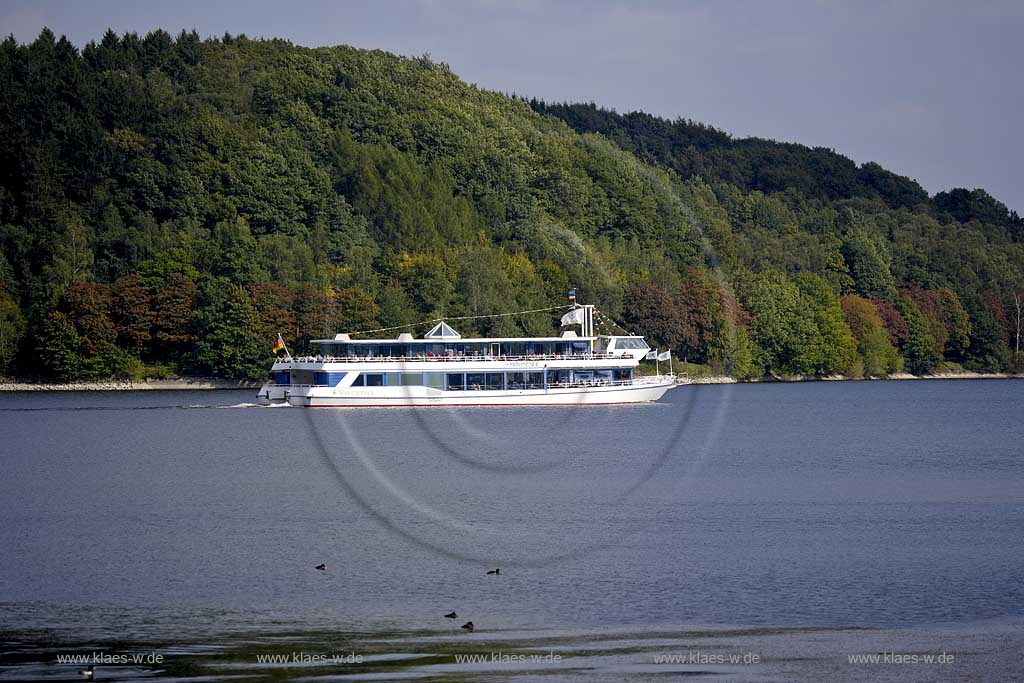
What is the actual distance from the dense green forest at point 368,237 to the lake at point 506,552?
45.5 metres

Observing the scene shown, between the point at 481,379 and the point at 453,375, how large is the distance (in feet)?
6.62

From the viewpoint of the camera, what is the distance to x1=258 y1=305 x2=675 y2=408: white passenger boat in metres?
91.1

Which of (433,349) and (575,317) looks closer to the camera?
(433,349)

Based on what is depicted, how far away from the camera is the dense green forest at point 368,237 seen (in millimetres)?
116062

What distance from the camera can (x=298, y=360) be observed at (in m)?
93.1

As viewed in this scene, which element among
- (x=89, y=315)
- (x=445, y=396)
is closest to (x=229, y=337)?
(x=89, y=315)

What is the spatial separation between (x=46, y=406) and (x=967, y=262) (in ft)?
411

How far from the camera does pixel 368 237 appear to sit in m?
136

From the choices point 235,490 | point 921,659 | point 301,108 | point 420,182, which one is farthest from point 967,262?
point 921,659

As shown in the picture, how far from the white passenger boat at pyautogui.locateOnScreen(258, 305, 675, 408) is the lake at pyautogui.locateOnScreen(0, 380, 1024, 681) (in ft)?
65.0

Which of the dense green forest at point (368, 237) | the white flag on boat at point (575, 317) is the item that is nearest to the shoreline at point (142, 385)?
the dense green forest at point (368, 237)

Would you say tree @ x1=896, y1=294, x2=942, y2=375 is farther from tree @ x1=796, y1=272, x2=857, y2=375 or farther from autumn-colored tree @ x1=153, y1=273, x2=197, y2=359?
autumn-colored tree @ x1=153, y1=273, x2=197, y2=359

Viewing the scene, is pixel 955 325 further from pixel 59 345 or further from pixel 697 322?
pixel 59 345

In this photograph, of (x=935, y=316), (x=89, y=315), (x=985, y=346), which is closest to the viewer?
(x=89, y=315)
